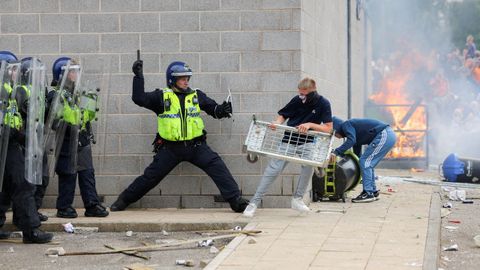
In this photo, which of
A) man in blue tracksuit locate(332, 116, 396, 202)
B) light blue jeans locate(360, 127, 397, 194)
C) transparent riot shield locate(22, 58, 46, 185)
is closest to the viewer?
transparent riot shield locate(22, 58, 46, 185)

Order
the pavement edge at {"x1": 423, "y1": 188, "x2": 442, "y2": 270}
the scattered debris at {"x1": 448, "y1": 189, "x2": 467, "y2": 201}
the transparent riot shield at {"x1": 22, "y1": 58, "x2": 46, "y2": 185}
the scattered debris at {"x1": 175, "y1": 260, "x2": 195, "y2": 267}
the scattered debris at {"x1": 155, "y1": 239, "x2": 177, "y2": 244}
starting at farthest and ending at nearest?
the scattered debris at {"x1": 448, "y1": 189, "x2": 467, "y2": 201}
the scattered debris at {"x1": 155, "y1": 239, "x2": 177, "y2": 244}
the transparent riot shield at {"x1": 22, "y1": 58, "x2": 46, "y2": 185}
the scattered debris at {"x1": 175, "y1": 260, "x2": 195, "y2": 267}
the pavement edge at {"x1": 423, "y1": 188, "x2": 442, "y2": 270}

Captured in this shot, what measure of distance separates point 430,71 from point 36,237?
23309 mm

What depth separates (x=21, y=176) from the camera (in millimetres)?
9875

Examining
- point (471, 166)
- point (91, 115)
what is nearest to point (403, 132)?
point (471, 166)

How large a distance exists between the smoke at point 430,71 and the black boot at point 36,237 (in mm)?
12331

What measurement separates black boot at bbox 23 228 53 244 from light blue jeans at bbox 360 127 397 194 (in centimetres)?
477

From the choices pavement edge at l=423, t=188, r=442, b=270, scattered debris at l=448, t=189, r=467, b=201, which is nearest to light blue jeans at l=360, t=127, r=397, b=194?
pavement edge at l=423, t=188, r=442, b=270

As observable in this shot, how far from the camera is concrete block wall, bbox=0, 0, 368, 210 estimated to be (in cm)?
1203

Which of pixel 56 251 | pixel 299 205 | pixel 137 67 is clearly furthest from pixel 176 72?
pixel 56 251

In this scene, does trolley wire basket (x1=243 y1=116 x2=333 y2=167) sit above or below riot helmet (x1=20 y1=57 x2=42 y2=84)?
below

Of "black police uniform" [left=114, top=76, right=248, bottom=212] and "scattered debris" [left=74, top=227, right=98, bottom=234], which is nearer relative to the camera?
"scattered debris" [left=74, top=227, right=98, bottom=234]

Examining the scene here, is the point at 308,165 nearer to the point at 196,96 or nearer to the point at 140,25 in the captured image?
the point at 196,96

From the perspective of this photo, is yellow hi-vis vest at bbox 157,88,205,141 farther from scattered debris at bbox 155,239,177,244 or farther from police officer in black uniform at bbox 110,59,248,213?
scattered debris at bbox 155,239,177,244

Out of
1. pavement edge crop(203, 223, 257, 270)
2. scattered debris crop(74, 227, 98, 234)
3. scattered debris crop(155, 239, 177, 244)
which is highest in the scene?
pavement edge crop(203, 223, 257, 270)
